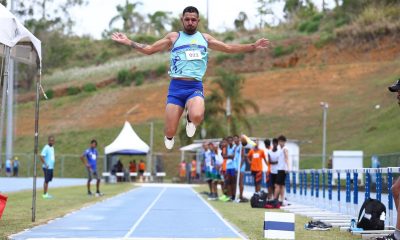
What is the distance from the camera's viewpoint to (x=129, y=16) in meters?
132

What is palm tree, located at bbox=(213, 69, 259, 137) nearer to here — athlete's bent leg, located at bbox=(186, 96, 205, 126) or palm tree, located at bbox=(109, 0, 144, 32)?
athlete's bent leg, located at bbox=(186, 96, 205, 126)

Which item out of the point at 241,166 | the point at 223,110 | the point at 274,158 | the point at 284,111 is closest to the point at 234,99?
the point at 223,110

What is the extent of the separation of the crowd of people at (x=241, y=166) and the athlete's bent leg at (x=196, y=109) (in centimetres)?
1117

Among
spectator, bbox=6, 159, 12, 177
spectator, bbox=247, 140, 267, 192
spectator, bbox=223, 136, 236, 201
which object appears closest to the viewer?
spectator, bbox=247, 140, 267, 192

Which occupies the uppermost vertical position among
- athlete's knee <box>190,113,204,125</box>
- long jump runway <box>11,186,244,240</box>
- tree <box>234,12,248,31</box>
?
tree <box>234,12,248,31</box>

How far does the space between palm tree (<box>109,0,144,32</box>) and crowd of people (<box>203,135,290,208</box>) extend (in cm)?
10099

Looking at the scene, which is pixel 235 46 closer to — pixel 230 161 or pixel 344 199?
pixel 344 199

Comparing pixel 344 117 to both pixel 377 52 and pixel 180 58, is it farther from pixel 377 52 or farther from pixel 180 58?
pixel 180 58

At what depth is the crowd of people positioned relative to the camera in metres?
23.6

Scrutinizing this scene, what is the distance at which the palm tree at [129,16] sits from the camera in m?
130

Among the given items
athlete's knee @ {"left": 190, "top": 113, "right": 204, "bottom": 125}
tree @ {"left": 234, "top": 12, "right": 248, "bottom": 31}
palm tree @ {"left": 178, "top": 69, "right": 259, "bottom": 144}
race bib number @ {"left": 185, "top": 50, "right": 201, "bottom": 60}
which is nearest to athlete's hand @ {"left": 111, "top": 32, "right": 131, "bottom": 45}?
race bib number @ {"left": 185, "top": 50, "right": 201, "bottom": 60}

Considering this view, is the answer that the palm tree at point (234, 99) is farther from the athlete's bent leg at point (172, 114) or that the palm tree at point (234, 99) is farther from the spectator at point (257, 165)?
the athlete's bent leg at point (172, 114)

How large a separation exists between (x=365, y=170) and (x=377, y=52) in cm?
8034

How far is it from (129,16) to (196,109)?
12179 cm
